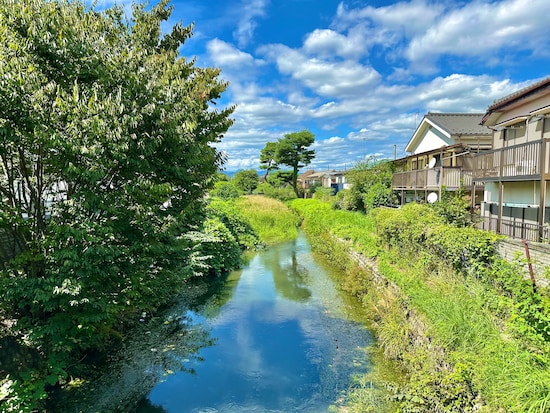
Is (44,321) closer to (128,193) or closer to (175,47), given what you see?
(128,193)

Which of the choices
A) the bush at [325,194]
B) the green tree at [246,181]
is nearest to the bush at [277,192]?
the green tree at [246,181]

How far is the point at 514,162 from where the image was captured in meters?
9.77

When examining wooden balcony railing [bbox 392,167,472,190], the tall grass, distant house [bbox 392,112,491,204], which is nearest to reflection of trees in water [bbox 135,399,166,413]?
distant house [bbox 392,112,491,204]

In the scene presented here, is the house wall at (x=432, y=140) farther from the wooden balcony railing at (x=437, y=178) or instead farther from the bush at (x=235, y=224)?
the bush at (x=235, y=224)

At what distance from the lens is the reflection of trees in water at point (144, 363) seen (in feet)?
19.4

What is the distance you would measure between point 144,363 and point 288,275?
8449 millimetres

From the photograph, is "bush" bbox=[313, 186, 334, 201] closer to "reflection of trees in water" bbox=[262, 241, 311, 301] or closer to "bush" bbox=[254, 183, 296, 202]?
"bush" bbox=[254, 183, 296, 202]

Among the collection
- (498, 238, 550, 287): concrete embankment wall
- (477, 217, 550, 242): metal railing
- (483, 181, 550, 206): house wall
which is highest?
(483, 181, 550, 206): house wall

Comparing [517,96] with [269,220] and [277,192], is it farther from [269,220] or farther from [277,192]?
[277,192]

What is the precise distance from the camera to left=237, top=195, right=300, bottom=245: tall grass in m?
25.3

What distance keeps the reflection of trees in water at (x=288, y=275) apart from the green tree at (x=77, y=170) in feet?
22.9

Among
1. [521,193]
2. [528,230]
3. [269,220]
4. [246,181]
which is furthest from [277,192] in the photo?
[528,230]

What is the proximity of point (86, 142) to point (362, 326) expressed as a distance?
8183 millimetres

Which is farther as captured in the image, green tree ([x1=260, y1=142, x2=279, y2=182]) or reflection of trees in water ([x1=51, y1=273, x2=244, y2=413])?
green tree ([x1=260, y1=142, x2=279, y2=182])
